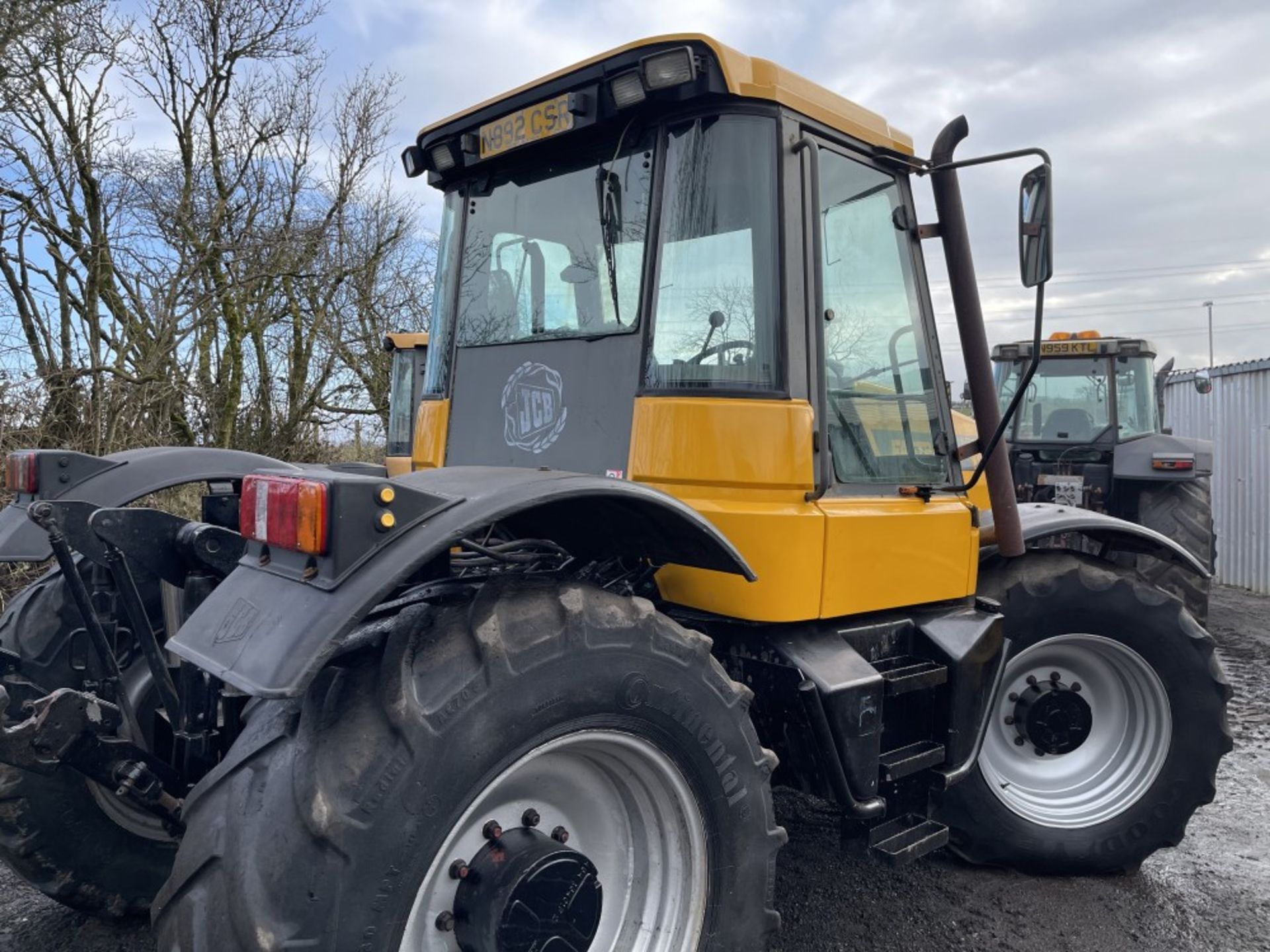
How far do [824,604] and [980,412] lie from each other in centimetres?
97

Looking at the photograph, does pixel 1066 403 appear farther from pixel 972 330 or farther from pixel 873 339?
pixel 873 339

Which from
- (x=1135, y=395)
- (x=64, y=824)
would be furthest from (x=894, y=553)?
(x=1135, y=395)

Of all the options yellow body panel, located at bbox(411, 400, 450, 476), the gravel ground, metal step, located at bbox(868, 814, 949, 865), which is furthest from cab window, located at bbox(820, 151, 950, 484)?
the gravel ground

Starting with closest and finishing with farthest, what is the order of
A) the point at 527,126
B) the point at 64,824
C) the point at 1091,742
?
the point at 64,824 → the point at 527,126 → the point at 1091,742

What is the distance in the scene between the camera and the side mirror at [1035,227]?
8.42 feet

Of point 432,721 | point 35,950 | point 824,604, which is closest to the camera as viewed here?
point 432,721

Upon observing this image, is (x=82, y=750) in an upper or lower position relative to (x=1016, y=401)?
lower

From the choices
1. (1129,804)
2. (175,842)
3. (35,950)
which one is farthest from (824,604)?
(35,950)

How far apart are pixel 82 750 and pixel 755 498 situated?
1.72m

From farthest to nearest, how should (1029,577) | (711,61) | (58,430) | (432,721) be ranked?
(58,430) → (1029,577) → (711,61) → (432,721)

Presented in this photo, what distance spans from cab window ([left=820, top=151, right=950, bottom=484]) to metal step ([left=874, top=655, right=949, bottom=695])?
58cm

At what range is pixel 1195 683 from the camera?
3.43 meters

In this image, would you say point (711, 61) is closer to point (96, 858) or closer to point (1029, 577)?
point (1029, 577)

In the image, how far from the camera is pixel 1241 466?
1115cm
